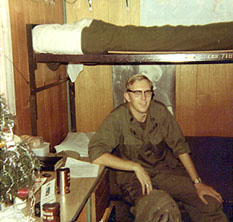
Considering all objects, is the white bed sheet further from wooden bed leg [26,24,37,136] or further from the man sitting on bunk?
the man sitting on bunk

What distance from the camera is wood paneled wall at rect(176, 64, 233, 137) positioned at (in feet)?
11.3

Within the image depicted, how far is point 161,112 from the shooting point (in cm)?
269

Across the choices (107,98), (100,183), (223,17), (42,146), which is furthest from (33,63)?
(223,17)

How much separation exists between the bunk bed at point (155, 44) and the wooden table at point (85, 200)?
0.81m

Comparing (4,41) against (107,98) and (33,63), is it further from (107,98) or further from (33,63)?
(107,98)

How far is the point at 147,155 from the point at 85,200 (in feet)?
2.99

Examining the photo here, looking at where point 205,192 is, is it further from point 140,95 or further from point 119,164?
point 140,95

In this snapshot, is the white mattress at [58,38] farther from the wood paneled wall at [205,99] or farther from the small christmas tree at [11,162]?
the wood paneled wall at [205,99]

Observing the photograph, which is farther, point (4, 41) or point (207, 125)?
point (207, 125)

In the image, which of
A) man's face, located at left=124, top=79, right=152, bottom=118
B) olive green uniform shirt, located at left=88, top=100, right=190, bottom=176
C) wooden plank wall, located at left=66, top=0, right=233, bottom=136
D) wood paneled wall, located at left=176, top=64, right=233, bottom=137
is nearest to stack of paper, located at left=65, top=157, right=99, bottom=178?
olive green uniform shirt, located at left=88, top=100, right=190, bottom=176

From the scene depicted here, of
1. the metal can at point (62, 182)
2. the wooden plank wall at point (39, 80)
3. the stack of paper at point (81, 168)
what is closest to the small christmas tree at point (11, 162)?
the metal can at point (62, 182)

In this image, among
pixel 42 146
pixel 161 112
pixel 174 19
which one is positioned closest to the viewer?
pixel 42 146

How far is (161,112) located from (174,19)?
1208 mm

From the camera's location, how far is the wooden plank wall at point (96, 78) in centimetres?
343
